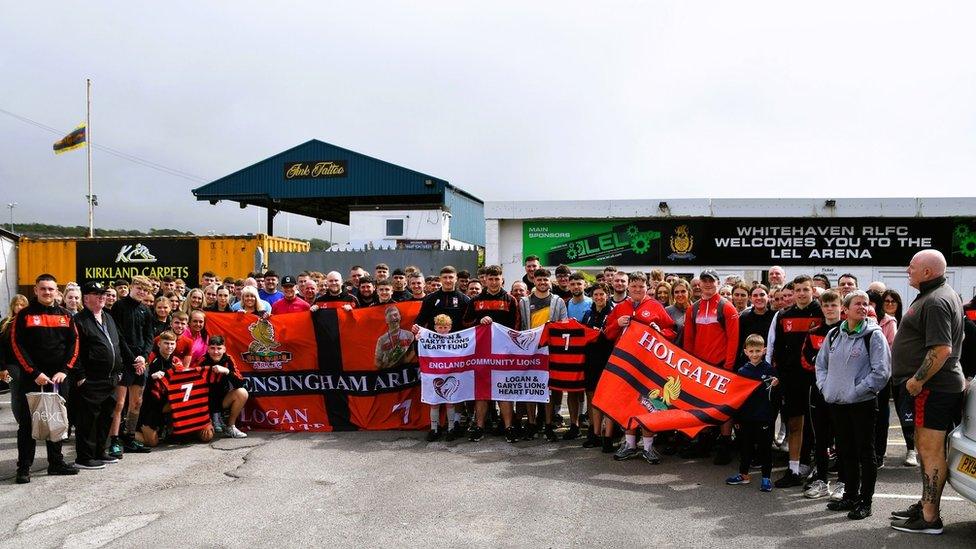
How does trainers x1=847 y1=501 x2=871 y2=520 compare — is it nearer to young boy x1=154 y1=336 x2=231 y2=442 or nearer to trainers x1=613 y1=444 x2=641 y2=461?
trainers x1=613 y1=444 x2=641 y2=461

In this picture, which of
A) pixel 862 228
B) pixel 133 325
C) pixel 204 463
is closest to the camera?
pixel 204 463

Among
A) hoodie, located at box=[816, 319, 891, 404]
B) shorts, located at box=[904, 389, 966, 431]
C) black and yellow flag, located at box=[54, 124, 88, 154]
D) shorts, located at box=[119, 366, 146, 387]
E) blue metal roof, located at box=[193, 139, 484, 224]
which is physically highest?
black and yellow flag, located at box=[54, 124, 88, 154]

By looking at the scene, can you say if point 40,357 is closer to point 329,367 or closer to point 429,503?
point 329,367

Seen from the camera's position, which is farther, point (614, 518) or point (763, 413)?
→ point (763, 413)

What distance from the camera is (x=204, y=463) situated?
7.00 meters

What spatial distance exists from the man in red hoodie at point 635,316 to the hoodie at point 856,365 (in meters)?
2.03

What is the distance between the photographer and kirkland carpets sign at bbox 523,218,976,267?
1631 centimetres

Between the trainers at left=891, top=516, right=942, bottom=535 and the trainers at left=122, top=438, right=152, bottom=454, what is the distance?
24.8ft

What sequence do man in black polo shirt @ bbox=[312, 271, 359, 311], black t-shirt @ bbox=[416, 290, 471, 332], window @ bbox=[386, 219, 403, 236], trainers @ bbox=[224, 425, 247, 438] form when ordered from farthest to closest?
window @ bbox=[386, 219, 403, 236]
man in black polo shirt @ bbox=[312, 271, 359, 311]
black t-shirt @ bbox=[416, 290, 471, 332]
trainers @ bbox=[224, 425, 247, 438]

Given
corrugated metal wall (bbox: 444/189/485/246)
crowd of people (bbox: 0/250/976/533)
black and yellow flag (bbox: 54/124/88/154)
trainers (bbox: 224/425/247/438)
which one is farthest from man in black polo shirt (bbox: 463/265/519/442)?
black and yellow flag (bbox: 54/124/88/154)

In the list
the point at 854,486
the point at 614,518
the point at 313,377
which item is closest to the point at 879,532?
the point at 854,486

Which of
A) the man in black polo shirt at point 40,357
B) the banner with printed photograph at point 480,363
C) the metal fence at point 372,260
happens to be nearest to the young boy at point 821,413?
the banner with printed photograph at point 480,363

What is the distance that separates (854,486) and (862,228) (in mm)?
13033

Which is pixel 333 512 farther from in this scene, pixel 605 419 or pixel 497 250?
pixel 497 250
